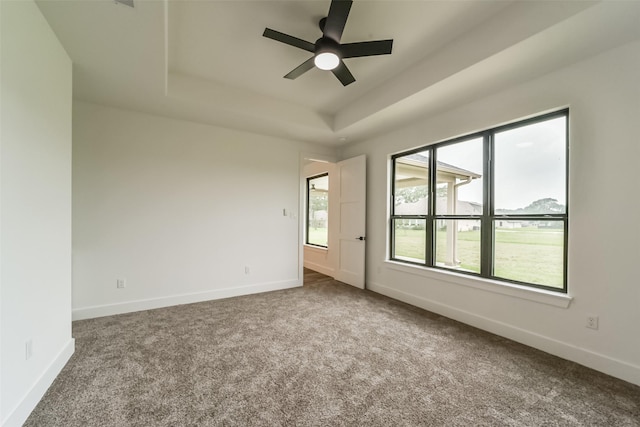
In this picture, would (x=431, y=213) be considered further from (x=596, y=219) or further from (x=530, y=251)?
(x=596, y=219)

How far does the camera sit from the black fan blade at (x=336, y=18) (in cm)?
178

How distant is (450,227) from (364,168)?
1.75m

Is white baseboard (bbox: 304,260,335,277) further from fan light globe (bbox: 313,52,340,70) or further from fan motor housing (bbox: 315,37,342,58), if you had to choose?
fan motor housing (bbox: 315,37,342,58)

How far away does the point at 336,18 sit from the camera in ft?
6.32

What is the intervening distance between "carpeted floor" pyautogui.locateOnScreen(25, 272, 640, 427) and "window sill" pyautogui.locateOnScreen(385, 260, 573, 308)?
49 centimetres

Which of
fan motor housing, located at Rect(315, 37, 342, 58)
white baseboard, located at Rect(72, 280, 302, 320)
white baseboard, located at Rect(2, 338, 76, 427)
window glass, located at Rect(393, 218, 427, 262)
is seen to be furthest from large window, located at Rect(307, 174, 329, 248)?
white baseboard, located at Rect(2, 338, 76, 427)

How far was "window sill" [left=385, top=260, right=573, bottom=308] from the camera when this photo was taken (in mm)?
2396

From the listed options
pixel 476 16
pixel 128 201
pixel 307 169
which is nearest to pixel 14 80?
pixel 128 201

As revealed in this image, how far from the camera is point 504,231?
2939 millimetres

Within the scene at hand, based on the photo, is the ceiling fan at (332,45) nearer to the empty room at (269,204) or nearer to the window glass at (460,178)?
the empty room at (269,204)

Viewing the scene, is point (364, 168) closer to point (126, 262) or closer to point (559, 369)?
point (559, 369)

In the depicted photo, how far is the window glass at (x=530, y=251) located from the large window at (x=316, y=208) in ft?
13.1

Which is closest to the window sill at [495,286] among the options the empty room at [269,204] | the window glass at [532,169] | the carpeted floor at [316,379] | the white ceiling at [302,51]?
the empty room at [269,204]

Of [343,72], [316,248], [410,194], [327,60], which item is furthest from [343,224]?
[327,60]
